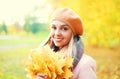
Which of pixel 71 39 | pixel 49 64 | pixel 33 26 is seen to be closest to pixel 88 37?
pixel 33 26

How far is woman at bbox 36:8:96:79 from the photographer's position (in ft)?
4.87

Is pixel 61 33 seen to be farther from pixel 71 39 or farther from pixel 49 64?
pixel 49 64

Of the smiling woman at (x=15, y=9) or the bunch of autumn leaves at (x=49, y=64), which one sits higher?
the smiling woman at (x=15, y=9)

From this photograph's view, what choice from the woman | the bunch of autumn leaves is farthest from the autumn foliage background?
the bunch of autumn leaves

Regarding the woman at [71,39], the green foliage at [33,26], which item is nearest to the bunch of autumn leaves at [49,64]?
the woman at [71,39]

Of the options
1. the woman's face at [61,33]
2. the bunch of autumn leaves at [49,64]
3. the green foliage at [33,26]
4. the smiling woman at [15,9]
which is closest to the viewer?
the bunch of autumn leaves at [49,64]

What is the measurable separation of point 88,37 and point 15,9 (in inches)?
25.9

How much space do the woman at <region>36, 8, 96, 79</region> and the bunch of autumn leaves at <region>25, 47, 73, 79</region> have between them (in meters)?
0.07

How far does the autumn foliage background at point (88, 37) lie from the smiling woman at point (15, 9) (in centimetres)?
4

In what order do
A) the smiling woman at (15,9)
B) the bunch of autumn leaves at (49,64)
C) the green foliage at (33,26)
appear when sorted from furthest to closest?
the green foliage at (33,26) < the smiling woman at (15,9) < the bunch of autumn leaves at (49,64)

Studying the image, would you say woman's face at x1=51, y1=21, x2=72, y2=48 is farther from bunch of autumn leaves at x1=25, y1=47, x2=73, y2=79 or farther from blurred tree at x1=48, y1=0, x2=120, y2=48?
blurred tree at x1=48, y1=0, x2=120, y2=48

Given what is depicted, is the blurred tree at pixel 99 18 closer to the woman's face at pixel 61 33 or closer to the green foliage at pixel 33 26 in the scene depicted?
the green foliage at pixel 33 26

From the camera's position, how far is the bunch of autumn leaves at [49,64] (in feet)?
4.59

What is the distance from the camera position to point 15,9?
97.6 inches
